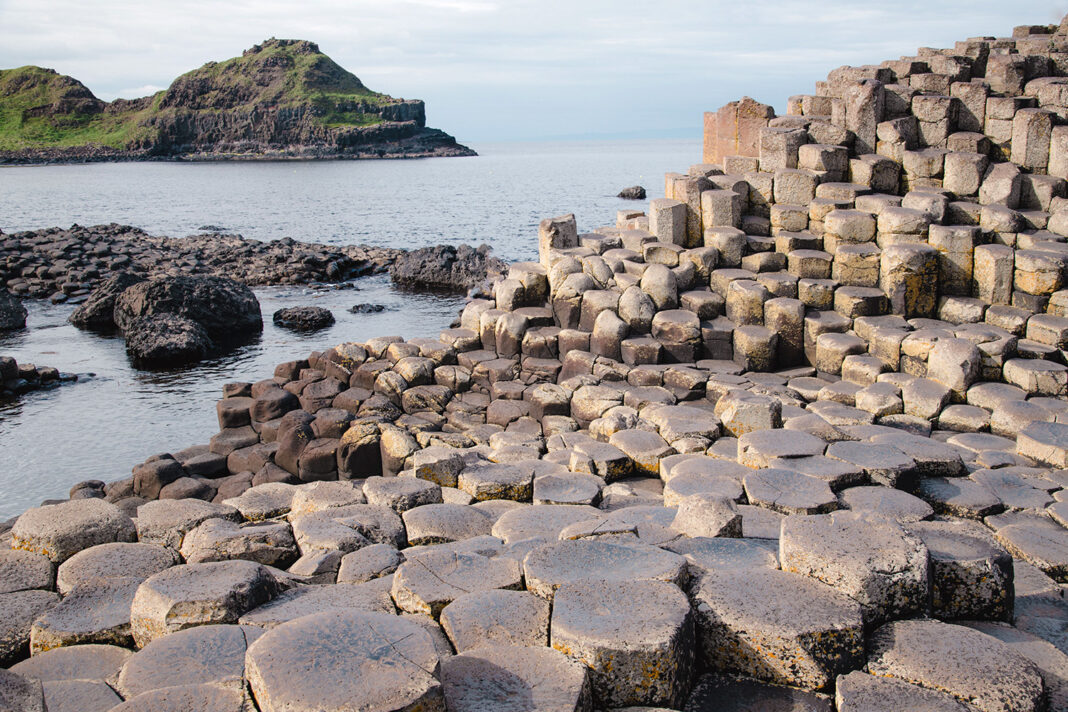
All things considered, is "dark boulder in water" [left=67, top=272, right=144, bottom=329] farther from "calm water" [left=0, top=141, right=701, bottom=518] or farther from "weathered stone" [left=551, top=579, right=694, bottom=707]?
"weathered stone" [left=551, top=579, right=694, bottom=707]

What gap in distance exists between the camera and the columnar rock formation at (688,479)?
11.7 ft

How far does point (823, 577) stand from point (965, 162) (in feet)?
34.4

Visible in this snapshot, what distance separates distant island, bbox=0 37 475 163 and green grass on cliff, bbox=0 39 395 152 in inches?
7.8

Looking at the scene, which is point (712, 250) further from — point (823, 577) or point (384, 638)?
point (384, 638)

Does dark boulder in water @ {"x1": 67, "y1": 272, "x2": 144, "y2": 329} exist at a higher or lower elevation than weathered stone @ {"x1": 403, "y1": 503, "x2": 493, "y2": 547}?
lower

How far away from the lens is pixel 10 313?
23.9 m

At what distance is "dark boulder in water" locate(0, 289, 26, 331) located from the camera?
931 inches

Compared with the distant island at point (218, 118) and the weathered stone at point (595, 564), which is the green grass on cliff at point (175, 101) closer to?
the distant island at point (218, 118)

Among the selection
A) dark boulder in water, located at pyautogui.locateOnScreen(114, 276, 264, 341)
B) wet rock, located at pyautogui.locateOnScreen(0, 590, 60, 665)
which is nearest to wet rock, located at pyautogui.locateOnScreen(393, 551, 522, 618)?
wet rock, located at pyautogui.locateOnScreen(0, 590, 60, 665)

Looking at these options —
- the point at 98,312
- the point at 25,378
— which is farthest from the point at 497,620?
the point at 98,312

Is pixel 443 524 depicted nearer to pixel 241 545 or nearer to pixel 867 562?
pixel 241 545

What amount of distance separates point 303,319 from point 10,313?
9453 millimetres

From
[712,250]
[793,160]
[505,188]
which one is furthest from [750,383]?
[505,188]

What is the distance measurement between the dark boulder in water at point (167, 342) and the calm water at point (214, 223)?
538 millimetres
